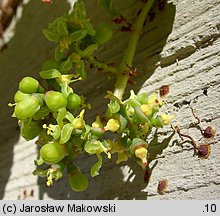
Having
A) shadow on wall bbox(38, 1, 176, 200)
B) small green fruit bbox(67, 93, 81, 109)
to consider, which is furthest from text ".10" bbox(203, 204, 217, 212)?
small green fruit bbox(67, 93, 81, 109)

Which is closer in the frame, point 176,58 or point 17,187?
point 176,58

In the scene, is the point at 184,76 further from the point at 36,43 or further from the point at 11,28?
the point at 11,28

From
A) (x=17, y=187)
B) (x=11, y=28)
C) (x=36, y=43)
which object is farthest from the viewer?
(x=11, y=28)

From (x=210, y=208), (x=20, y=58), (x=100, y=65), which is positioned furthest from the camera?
(x=20, y=58)

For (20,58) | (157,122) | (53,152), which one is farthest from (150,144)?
(20,58)

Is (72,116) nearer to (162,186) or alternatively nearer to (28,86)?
(28,86)

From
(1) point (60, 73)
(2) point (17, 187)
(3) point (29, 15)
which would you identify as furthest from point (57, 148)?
(3) point (29, 15)
